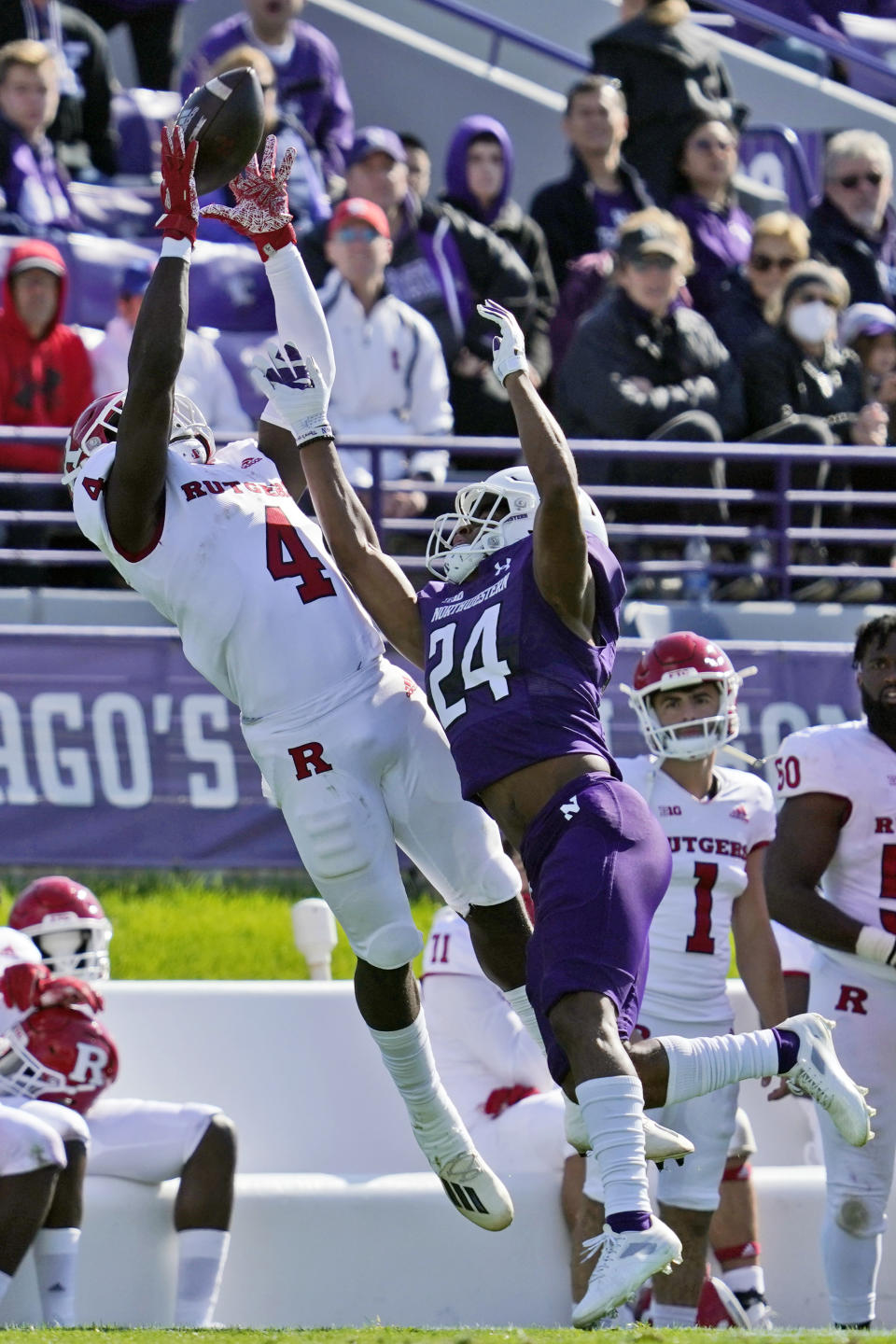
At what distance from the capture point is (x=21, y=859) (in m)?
9.27

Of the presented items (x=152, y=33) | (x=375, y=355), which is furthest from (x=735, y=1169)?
(x=152, y=33)

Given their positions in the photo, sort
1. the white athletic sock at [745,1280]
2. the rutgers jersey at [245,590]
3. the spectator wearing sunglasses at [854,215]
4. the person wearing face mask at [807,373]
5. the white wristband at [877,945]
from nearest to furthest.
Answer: the rutgers jersey at [245,590], the white wristband at [877,945], the white athletic sock at [745,1280], the person wearing face mask at [807,373], the spectator wearing sunglasses at [854,215]

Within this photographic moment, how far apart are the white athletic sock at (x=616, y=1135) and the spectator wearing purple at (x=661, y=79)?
7.29 meters

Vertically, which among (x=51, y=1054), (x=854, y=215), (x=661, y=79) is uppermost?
(x=661, y=79)

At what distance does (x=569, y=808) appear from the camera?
500 centimetres

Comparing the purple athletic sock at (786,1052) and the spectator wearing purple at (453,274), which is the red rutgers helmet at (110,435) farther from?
the spectator wearing purple at (453,274)

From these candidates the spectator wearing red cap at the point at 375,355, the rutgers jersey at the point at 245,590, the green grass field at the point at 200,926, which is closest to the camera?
the rutgers jersey at the point at 245,590

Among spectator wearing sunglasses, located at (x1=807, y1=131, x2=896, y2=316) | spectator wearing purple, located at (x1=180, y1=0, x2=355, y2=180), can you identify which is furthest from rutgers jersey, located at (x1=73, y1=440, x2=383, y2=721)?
spectator wearing sunglasses, located at (x1=807, y1=131, x2=896, y2=316)

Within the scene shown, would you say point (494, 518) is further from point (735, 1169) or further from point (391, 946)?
point (735, 1169)

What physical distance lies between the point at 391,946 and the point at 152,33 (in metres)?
8.14

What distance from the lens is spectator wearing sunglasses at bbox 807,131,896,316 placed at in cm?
1146

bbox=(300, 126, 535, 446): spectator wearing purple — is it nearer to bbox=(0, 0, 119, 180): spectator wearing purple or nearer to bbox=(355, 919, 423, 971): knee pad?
bbox=(0, 0, 119, 180): spectator wearing purple

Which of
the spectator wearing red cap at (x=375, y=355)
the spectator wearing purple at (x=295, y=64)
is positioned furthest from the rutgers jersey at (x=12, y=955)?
the spectator wearing purple at (x=295, y=64)

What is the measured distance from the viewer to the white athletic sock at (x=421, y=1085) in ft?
18.2
